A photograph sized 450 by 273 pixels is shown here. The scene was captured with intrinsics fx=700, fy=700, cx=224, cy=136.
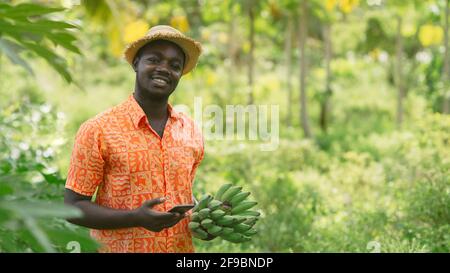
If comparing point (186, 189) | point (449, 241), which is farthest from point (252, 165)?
point (186, 189)

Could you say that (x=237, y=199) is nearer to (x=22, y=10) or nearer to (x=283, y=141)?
(x=22, y=10)

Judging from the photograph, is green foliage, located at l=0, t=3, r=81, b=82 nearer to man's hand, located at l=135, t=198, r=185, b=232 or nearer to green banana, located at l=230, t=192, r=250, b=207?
man's hand, located at l=135, t=198, r=185, b=232

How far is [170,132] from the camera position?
97.7 inches

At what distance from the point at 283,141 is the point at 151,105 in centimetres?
740

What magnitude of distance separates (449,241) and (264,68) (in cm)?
2226

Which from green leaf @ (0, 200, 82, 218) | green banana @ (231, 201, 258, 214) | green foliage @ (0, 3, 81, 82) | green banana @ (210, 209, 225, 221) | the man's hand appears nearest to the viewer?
green leaf @ (0, 200, 82, 218)

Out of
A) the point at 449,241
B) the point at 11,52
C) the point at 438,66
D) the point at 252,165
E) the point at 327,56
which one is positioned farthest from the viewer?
the point at 327,56

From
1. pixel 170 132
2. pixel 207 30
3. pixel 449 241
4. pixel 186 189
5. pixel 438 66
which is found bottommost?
pixel 449 241

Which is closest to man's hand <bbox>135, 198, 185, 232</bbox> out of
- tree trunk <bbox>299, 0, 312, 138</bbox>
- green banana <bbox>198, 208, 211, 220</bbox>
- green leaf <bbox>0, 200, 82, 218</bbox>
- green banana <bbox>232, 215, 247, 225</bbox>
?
green banana <bbox>198, 208, 211, 220</bbox>

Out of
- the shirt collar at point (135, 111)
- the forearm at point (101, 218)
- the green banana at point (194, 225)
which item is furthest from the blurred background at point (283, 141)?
the green banana at point (194, 225)

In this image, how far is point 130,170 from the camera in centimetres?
238

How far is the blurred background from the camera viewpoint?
5.24ft
